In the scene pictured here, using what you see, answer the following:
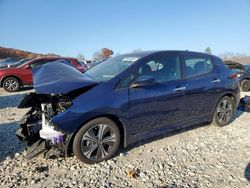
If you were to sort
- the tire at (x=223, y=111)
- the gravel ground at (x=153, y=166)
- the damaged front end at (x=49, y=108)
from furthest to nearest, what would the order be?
the tire at (x=223, y=111) → the damaged front end at (x=49, y=108) → the gravel ground at (x=153, y=166)

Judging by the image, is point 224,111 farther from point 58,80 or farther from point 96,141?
point 58,80

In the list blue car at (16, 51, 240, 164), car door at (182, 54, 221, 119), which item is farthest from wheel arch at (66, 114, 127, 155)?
car door at (182, 54, 221, 119)

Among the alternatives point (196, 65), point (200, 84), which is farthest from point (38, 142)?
point (196, 65)

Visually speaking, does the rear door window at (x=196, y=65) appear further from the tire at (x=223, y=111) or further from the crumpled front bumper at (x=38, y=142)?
the crumpled front bumper at (x=38, y=142)

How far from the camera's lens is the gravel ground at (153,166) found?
3.63 meters

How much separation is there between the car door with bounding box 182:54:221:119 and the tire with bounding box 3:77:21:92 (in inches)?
367

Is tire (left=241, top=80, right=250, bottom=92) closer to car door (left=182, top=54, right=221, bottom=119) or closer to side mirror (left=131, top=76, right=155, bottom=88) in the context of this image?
car door (left=182, top=54, right=221, bottom=119)

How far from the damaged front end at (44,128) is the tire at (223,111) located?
3.36 m

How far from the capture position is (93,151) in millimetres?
4102

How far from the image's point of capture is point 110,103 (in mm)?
4027

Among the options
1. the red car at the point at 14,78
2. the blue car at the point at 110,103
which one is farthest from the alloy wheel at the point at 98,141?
the red car at the point at 14,78

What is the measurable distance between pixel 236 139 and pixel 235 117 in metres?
1.69

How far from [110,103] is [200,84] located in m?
2.11

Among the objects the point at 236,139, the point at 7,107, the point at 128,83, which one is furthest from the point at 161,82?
the point at 7,107
